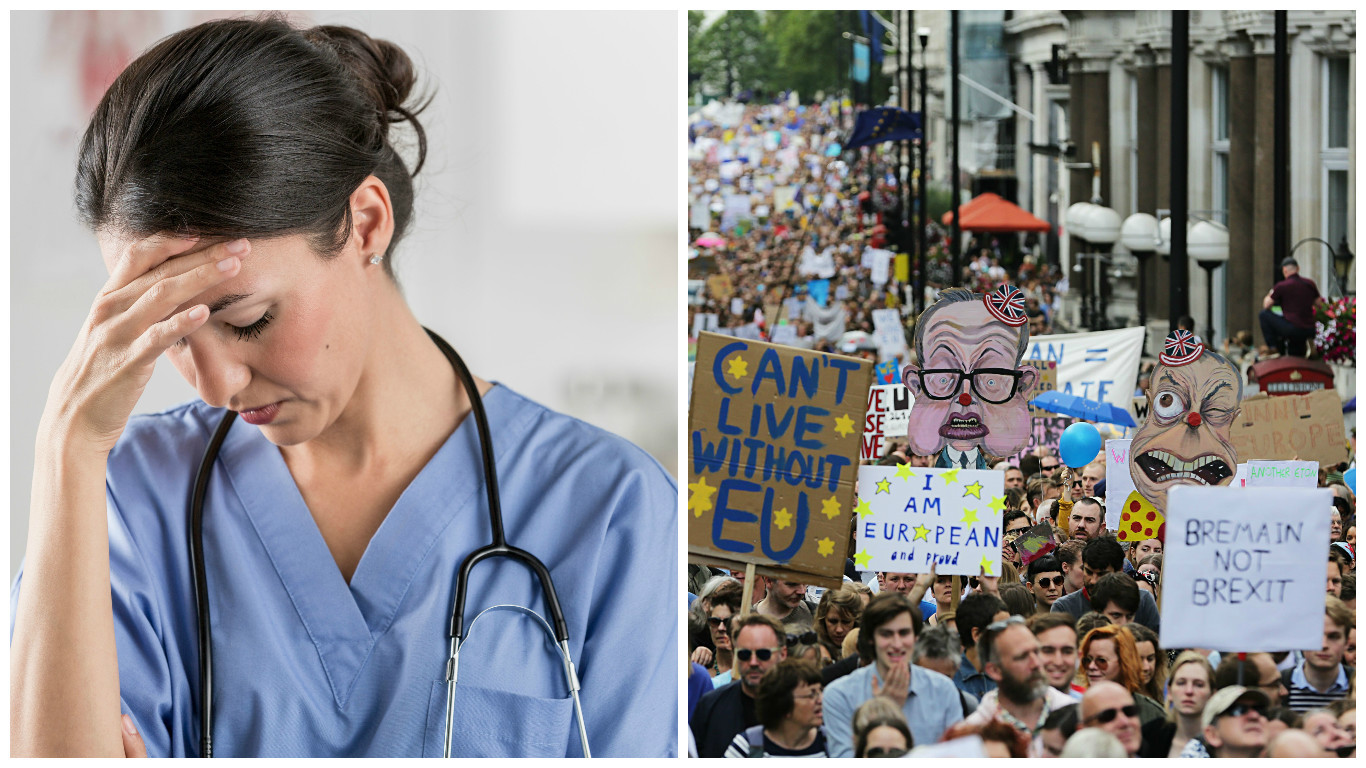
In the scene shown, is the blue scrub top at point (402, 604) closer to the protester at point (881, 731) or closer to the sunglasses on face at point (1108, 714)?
the protester at point (881, 731)

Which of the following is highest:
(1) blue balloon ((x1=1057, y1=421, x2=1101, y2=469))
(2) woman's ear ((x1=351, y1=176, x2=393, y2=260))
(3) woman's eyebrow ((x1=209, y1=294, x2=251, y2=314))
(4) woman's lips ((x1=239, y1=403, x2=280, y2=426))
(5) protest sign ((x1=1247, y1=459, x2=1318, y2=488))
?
(2) woman's ear ((x1=351, y1=176, x2=393, y2=260))

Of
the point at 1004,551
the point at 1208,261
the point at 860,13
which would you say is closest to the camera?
the point at 1004,551

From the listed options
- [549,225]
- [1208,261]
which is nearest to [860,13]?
[1208,261]

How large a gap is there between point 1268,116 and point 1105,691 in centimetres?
778

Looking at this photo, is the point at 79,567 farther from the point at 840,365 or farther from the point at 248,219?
the point at 840,365

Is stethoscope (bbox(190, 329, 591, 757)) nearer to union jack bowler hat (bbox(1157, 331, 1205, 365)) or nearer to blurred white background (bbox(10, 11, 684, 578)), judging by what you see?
blurred white background (bbox(10, 11, 684, 578))

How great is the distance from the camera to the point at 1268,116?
29.6ft

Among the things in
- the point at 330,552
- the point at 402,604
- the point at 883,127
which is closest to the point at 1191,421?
the point at 402,604

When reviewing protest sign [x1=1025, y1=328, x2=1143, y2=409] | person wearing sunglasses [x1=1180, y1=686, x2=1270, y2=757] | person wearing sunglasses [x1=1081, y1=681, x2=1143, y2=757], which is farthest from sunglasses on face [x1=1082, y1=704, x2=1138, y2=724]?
protest sign [x1=1025, y1=328, x2=1143, y2=409]

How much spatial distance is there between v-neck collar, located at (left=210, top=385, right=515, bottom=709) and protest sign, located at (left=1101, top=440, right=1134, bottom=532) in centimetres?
117

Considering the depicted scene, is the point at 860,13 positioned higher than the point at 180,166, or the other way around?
the point at 860,13

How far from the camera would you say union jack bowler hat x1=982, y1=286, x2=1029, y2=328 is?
2.50 metres

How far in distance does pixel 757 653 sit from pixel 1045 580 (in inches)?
23.8

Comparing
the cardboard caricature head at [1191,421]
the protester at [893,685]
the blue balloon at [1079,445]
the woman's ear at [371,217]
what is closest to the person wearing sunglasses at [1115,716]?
the protester at [893,685]
